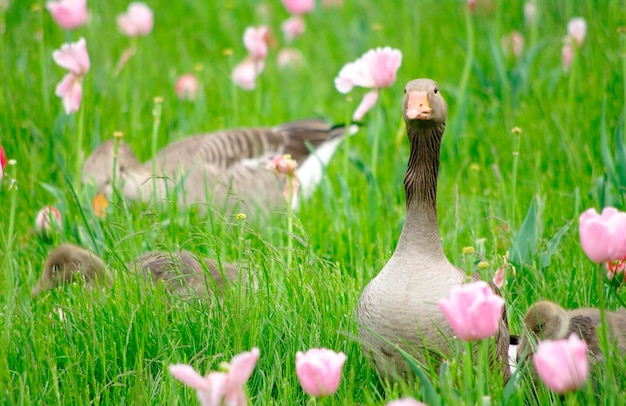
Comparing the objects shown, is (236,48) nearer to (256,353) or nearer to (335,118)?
(335,118)

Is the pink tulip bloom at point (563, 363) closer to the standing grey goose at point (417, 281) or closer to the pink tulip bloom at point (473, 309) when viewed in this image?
the pink tulip bloom at point (473, 309)

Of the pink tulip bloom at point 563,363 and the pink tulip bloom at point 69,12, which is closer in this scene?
the pink tulip bloom at point 563,363

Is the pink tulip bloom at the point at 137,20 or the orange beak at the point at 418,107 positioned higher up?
the pink tulip bloom at the point at 137,20

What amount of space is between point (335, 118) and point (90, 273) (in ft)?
9.87

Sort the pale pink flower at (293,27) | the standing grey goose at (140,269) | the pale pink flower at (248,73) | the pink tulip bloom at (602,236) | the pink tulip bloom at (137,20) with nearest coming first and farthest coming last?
the pink tulip bloom at (602,236) → the standing grey goose at (140,269) → the pale pink flower at (248,73) → the pink tulip bloom at (137,20) → the pale pink flower at (293,27)

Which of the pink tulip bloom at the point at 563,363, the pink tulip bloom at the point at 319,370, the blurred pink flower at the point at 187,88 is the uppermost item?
the blurred pink flower at the point at 187,88

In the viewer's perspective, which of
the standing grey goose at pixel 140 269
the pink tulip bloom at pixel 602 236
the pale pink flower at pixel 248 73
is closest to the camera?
the pink tulip bloom at pixel 602 236

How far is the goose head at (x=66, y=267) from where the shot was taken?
149 inches

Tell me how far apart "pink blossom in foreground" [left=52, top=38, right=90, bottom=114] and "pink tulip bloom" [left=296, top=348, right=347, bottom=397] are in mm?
2292

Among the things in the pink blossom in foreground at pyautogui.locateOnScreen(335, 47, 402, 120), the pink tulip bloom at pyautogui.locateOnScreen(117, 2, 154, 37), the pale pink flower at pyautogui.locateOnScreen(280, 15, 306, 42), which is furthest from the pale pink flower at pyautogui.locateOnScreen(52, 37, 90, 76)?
the pale pink flower at pyautogui.locateOnScreen(280, 15, 306, 42)

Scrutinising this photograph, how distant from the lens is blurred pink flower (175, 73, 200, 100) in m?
6.47

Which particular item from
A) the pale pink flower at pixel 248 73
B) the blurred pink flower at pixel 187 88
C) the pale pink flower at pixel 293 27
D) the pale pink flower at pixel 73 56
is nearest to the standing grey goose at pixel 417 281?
the pale pink flower at pixel 73 56

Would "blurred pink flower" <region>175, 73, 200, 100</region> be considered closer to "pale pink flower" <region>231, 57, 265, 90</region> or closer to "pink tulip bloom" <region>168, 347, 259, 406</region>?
"pale pink flower" <region>231, 57, 265, 90</region>

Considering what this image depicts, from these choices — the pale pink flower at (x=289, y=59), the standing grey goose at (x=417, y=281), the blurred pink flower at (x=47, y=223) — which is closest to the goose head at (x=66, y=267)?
the blurred pink flower at (x=47, y=223)
